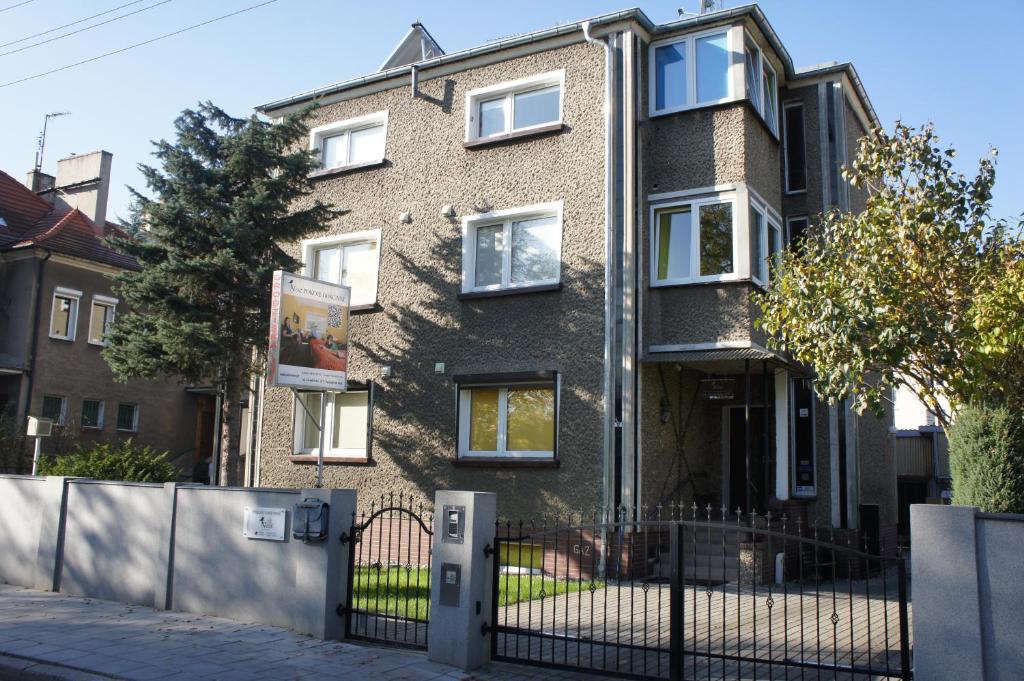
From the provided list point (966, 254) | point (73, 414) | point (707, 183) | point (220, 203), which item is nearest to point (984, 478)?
point (966, 254)

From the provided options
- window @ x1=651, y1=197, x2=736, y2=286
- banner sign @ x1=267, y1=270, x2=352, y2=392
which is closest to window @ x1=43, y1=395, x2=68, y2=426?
banner sign @ x1=267, y1=270, x2=352, y2=392

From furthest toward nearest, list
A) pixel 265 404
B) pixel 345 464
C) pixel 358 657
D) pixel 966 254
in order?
pixel 265 404 → pixel 345 464 → pixel 966 254 → pixel 358 657

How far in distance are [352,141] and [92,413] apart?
1437cm

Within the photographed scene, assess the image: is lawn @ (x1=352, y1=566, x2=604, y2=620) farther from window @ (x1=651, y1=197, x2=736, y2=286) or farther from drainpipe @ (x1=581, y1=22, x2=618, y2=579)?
window @ (x1=651, y1=197, x2=736, y2=286)

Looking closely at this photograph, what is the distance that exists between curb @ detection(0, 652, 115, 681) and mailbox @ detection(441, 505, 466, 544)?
3.07 meters

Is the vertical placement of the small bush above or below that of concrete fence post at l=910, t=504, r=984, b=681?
above

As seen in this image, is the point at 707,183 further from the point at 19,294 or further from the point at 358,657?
the point at 19,294

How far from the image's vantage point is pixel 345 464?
16.4 m

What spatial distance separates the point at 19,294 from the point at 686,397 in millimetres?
20047

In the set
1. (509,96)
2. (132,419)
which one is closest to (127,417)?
(132,419)

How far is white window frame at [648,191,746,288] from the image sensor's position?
45.8 ft

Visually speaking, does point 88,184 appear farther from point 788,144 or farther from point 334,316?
point 788,144

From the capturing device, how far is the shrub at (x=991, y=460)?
784 cm

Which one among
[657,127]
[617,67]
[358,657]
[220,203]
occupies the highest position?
[617,67]
